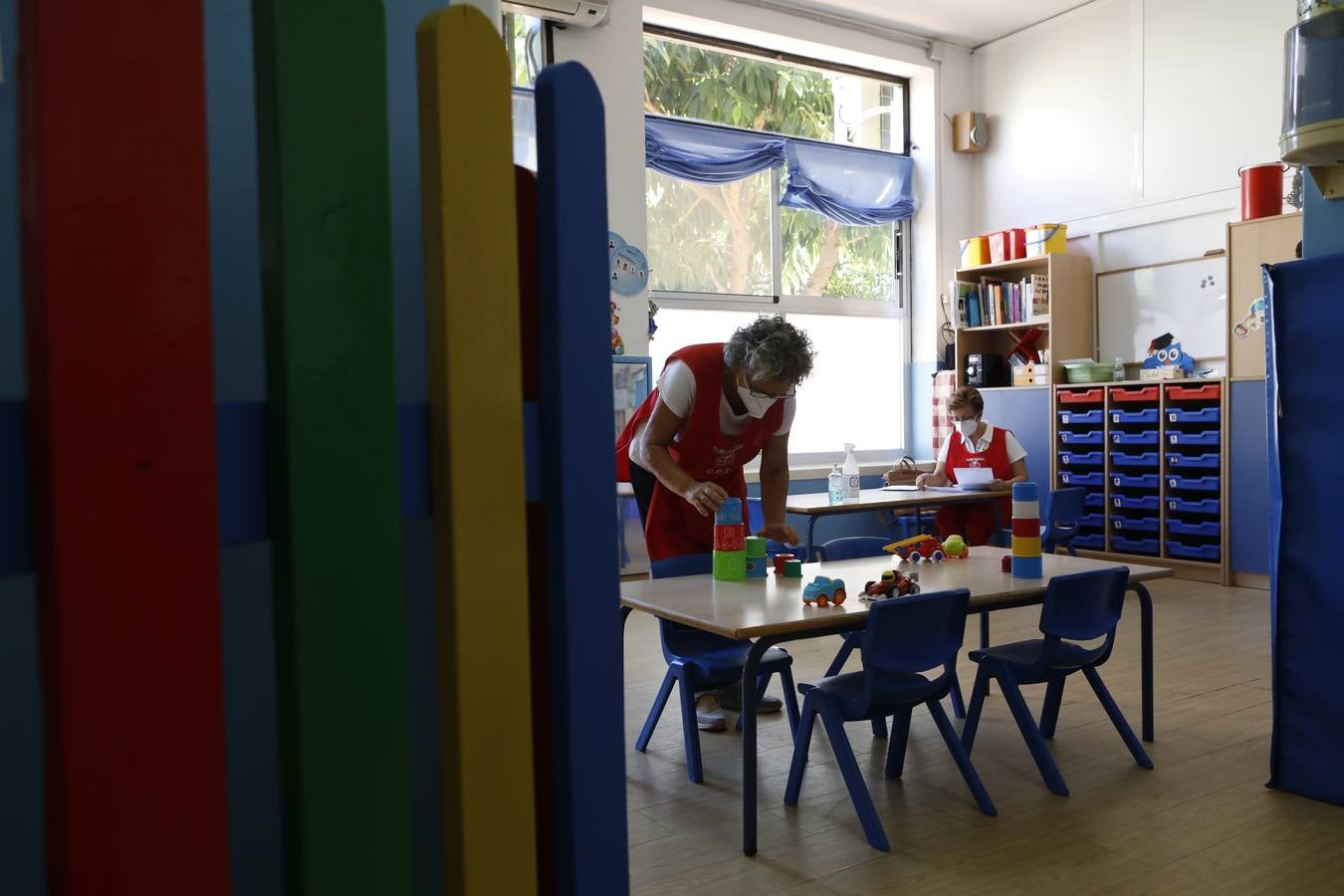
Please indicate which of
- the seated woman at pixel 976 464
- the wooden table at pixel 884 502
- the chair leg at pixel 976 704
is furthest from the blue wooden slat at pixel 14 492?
the seated woman at pixel 976 464

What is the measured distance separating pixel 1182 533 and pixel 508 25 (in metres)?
5.25

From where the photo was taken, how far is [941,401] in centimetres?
799

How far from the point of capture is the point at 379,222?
86 cm

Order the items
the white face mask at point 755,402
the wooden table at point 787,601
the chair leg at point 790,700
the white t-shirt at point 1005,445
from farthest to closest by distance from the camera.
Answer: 1. the white t-shirt at point 1005,445
2. the chair leg at point 790,700
3. the white face mask at point 755,402
4. the wooden table at point 787,601

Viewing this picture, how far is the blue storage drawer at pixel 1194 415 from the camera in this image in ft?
20.3

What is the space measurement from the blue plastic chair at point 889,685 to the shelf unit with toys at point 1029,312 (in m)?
4.93

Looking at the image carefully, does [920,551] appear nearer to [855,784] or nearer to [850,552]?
[850,552]

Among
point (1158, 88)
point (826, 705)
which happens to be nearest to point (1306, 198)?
point (826, 705)

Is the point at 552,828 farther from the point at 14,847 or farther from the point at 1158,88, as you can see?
the point at 1158,88

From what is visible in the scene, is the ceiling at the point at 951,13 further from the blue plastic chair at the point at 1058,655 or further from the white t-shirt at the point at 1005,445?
the blue plastic chair at the point at 1058,655

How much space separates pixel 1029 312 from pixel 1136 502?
5.14 feet

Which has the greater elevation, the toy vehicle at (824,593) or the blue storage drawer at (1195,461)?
the blue storage drawer at (1195,461)

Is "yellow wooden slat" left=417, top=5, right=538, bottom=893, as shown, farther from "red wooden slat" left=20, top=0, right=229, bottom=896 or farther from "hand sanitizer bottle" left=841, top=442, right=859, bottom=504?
"hand sanitizer bottle" left=841, top=442, right=859, bottom=504

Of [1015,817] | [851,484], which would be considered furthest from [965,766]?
[851,484]
